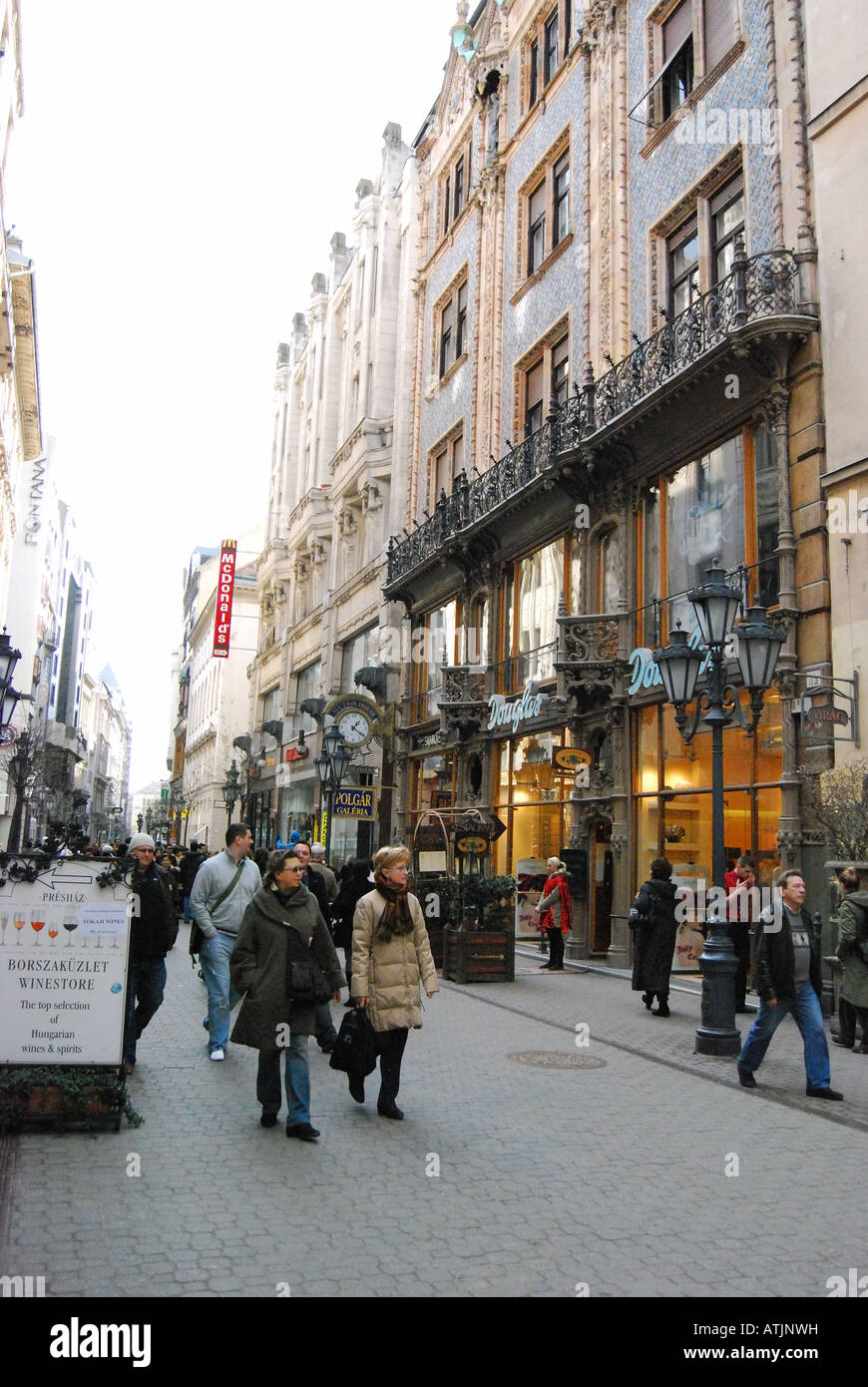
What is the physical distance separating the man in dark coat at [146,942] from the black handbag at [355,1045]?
69.3 inches

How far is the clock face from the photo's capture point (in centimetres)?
2836

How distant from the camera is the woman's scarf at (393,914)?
758cm

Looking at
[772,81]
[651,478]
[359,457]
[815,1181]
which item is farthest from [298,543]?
[815,1181]

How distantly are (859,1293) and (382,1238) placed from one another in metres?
2.14

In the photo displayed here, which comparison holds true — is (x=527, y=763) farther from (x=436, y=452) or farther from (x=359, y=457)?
(x=359, y=457)

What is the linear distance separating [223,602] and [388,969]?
54.7 meters

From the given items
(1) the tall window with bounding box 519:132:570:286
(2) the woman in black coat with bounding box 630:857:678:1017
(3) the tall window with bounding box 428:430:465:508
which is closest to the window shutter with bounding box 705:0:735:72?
(1) the tall window with bounding box 519:132:570:286

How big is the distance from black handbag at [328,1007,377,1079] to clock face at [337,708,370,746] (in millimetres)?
20733

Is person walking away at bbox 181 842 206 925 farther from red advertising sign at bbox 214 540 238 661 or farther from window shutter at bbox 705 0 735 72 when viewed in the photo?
red advertising sign at bbox 214 540 238 661

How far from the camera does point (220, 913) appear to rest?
945 cm

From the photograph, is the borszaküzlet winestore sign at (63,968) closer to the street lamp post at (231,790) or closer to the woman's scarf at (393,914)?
the woman's scarf at (393,914)

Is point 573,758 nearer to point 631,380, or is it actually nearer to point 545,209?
point 631,380

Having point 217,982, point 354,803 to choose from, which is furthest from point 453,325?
point 217,982

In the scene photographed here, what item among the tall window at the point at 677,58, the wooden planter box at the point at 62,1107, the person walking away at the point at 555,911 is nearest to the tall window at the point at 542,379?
the tall window at the point at 677,58
